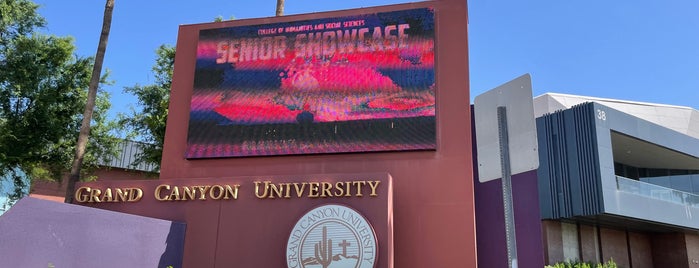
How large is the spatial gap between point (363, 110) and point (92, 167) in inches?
625

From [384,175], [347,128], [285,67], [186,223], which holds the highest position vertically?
[285,67]

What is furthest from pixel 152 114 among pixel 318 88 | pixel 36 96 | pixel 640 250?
pixel 640 250

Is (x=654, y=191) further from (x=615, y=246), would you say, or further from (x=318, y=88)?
(x=318, y=88)

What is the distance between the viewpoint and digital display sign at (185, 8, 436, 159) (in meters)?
14.5

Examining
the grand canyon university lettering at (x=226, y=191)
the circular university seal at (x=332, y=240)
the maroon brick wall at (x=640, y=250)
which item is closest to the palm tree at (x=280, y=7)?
the grand canyon university lettering at (x=226, y=191)

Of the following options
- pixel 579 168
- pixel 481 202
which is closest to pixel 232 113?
pixel 481 202

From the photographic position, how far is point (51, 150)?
2328 cm

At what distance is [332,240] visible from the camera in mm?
12555

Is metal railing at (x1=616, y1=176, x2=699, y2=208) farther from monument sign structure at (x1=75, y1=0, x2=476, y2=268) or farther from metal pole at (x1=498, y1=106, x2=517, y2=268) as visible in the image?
metal pole at (x1=498, y1=106, x2=517, y2=268)

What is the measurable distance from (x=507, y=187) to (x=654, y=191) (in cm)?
2329

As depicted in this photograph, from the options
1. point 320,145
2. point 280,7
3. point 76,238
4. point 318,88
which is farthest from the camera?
point 280,7

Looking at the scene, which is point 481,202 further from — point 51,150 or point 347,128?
point 51,150

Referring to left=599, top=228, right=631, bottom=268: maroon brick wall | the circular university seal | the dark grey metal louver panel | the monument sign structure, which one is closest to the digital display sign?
the monument sign structure

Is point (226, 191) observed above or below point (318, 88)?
below
